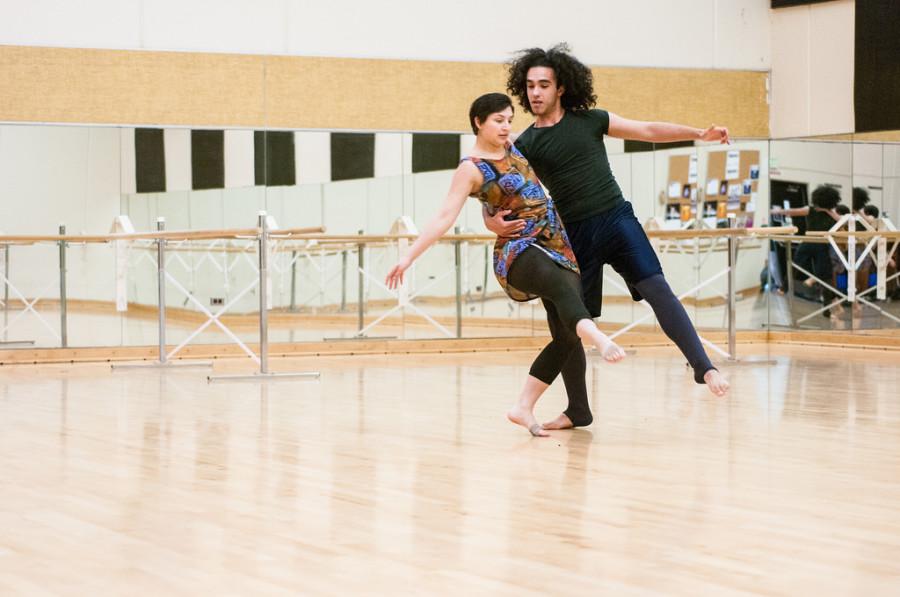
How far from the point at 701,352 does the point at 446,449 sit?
3.02ft

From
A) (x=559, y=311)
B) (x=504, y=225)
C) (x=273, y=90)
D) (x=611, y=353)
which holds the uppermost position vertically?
(x=273, y=90)

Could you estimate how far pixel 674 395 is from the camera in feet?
20.1

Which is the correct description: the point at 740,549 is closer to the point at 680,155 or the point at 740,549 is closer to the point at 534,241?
the point at 534,241

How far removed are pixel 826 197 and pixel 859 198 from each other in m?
0.25

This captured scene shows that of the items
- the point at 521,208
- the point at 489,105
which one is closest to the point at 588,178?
the point at 521,208

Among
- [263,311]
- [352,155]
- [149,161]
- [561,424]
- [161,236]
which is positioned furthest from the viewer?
[352,155]

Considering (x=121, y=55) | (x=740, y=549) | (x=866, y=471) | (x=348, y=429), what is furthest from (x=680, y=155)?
(x=740, y=549)

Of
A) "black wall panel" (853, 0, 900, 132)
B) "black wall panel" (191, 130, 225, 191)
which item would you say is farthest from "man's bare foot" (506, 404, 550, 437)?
"black wall panel" (853, 0, 900, 132)

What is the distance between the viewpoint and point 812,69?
34.1 feet

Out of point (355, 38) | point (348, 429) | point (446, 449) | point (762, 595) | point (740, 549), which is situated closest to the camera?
point (762, 595)

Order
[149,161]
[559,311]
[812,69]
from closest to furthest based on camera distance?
1. [559,311]
2. [149,161]
3. [812,69]

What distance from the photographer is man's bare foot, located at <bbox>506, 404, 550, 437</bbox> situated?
15.3ft

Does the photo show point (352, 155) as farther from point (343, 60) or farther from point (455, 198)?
point (455, 198)

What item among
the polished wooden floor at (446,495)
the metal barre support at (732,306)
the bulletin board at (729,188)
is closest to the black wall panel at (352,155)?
the bulletin board at (729,188)
